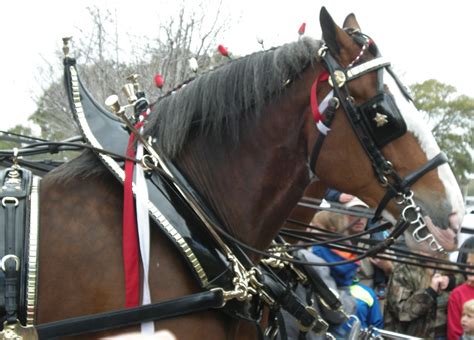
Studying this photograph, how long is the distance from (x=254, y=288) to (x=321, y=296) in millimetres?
1284

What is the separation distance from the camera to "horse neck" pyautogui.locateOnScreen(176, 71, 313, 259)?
2.45m

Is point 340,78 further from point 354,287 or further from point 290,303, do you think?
point 354,287

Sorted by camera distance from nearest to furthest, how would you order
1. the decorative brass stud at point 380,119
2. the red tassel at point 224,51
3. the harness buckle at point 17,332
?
the harness buckle at point 17,332 → the decorative brass stud at point 380,119 → the red tassel at point 224,51

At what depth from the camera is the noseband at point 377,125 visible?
7.57 ft

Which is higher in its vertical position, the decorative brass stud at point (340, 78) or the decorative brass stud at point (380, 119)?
the decorative brass stud at point (340, 78)

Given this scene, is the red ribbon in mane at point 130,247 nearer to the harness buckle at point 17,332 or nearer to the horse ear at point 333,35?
the harness buckle at point 17,332

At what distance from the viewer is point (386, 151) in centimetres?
235

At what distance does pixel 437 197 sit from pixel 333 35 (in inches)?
31.7

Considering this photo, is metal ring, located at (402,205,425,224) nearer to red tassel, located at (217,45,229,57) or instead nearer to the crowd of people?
red tassel, located at (217,45,229,57)

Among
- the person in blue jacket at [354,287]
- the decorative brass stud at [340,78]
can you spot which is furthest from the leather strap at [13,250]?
the person in blue jacket at [354,287]

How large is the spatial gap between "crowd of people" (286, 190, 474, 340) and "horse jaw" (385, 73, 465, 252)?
1788 mm

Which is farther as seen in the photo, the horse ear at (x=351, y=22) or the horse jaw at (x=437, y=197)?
the horse ear at (x=351, y=22)

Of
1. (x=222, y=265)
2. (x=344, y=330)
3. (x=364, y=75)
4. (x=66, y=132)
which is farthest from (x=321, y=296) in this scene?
(x=66, y=132)

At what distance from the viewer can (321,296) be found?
143 inches
